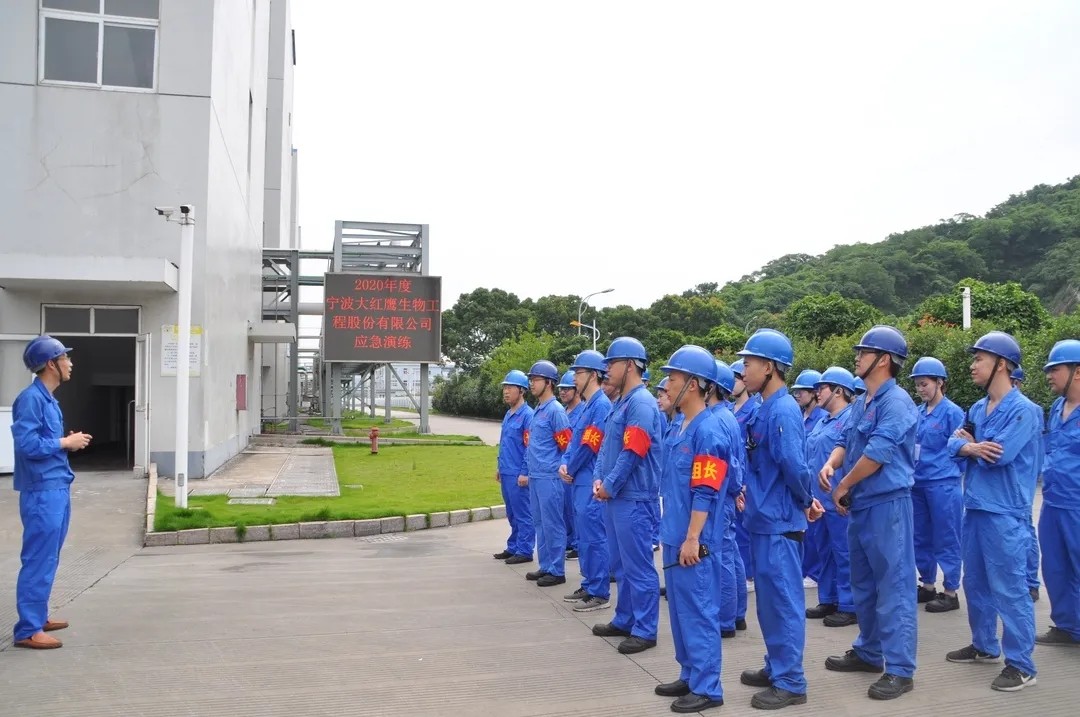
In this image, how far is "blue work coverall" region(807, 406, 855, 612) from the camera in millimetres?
6824

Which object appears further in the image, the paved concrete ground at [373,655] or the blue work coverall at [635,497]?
the blue work coverall at [635,497]

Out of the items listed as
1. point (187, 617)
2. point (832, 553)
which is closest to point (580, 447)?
point (832, 553)

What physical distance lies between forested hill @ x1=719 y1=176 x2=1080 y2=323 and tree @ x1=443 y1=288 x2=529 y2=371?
1737cm

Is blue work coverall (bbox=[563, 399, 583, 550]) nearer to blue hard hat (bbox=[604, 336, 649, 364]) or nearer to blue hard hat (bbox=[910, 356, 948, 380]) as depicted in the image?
blue hard hat (bbox=[604, 336, 649, 364])

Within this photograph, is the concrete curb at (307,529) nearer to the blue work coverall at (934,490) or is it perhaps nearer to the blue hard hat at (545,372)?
the blue hard hat at (545,372)

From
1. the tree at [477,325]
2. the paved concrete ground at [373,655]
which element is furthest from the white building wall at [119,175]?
the tree at [477,325]

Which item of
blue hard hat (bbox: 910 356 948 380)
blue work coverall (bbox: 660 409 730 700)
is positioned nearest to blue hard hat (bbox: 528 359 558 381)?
blue hard hat (bbox: 910 356 948 380)

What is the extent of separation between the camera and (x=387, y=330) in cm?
2642

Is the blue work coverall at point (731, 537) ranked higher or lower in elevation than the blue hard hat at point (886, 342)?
lower

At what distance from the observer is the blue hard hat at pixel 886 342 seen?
528 cm

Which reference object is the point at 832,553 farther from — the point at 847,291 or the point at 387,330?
the point at 847,291

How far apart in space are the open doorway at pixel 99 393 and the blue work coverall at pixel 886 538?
15933mm

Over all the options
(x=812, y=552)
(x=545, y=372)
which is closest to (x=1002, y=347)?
(x=812, y=552)

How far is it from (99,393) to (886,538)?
2382cm
